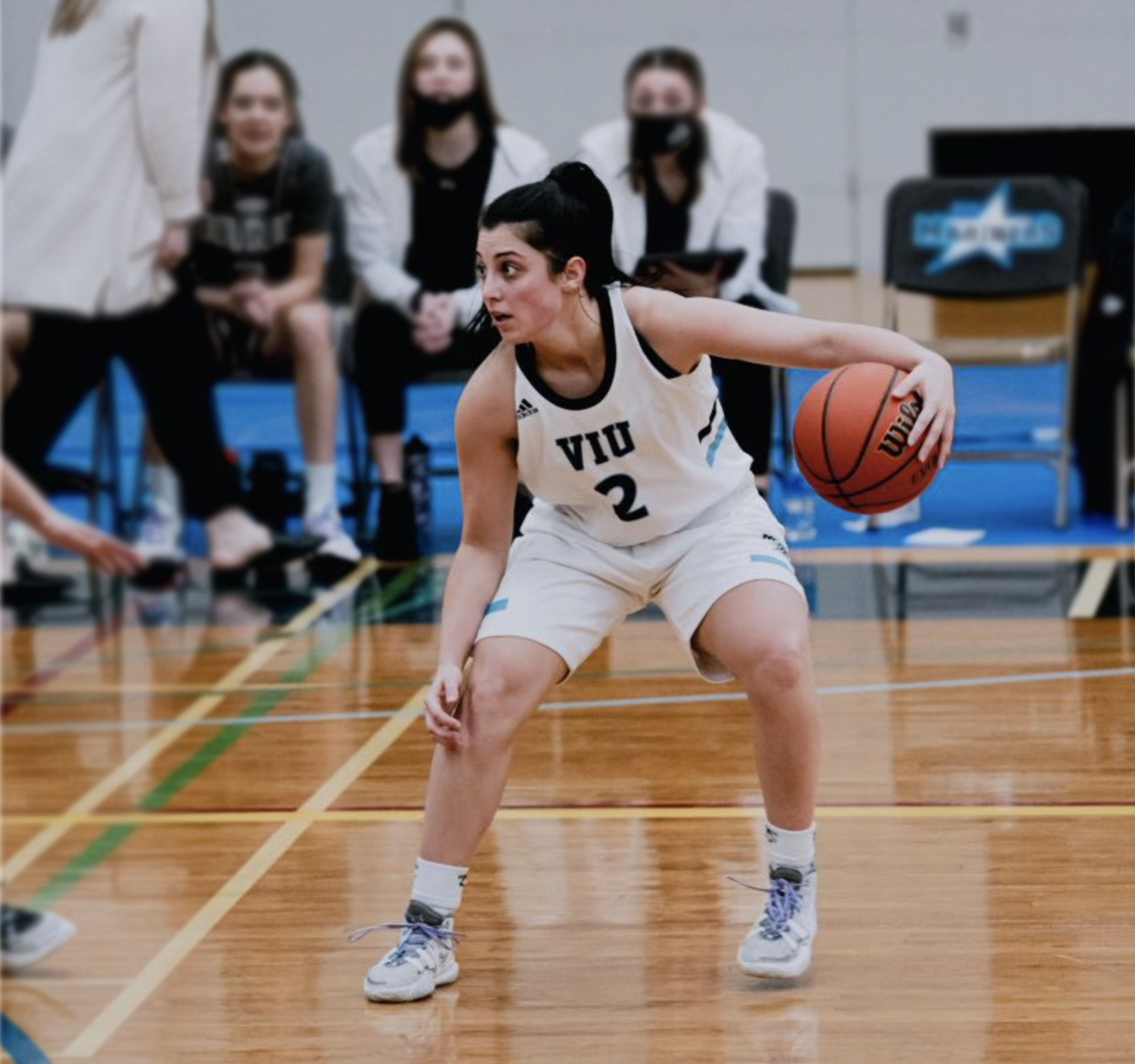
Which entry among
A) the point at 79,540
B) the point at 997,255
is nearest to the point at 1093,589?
the point at 997,255

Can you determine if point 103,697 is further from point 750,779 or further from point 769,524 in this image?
point 769,524

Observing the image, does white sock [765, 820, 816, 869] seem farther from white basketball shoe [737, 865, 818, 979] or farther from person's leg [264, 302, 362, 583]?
person's leg [264, 302, 362, 583]

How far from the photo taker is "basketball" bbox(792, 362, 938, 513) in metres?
3.00

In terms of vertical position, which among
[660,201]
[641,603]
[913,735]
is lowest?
[913,735]

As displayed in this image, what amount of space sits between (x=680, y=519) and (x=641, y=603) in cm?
16

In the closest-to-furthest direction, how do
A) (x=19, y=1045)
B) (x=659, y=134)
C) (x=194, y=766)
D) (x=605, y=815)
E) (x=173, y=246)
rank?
(x=19, y=1045), (x=605, y=815), (x=194, y=766), (x=173, y=246), (x=659, y=134)

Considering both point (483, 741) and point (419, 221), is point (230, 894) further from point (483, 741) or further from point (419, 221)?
point (419, 221)

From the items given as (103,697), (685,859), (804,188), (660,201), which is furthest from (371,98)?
(685,859)

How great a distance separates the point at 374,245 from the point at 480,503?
3446mm

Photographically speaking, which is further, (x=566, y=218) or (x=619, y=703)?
(x=619, y=703)

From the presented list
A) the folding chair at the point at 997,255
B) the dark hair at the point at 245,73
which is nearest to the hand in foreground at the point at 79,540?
the dark hair at the point at 245,73

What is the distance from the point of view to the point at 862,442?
3012 mm

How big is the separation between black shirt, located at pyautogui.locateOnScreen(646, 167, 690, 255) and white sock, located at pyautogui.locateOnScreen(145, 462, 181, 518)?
5.45 feet

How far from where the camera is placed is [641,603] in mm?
3184
